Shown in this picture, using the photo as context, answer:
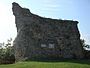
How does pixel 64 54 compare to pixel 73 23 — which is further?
pixel 73 23

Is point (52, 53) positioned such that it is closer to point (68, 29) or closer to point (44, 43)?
point (44, 43)

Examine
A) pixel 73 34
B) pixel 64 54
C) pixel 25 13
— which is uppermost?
pixel 25 13

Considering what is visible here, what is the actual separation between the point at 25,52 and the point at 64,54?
5313 millimetres

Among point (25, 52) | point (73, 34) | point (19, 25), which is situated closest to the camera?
point (25, 52)

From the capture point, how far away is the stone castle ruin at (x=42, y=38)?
26422 millimetres

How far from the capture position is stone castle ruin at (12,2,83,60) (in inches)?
1040

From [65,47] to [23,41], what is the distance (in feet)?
19.1

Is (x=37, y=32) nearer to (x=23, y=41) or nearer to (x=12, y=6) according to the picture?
(x=23, y=41)

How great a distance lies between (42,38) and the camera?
27.2 meters

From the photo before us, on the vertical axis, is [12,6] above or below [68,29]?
above

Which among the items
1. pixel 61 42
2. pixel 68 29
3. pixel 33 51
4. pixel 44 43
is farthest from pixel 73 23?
pixel 33 51

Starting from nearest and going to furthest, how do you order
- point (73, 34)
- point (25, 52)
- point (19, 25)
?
point (25, 52)
point (19, 25)
point (73, 34)

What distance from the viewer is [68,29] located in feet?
97.3

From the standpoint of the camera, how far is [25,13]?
27328 mm
